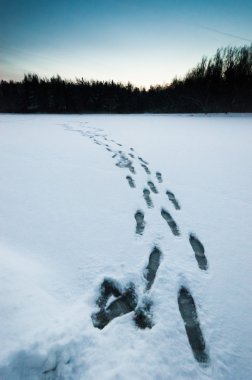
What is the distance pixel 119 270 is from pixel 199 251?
728mm

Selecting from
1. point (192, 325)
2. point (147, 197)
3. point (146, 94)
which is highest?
point (146, 94)

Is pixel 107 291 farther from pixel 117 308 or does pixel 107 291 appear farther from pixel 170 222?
pixel 170 222

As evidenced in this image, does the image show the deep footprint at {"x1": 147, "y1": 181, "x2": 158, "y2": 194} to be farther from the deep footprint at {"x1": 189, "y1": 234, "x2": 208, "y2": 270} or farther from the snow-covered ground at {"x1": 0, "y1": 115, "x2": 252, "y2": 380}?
the deep footprint at {"x1": 189, "y1": 234, "x2": 208, "y2": 270}

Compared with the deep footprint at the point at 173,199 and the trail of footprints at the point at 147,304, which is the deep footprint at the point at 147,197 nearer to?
the deep footprint at the point at 173,199

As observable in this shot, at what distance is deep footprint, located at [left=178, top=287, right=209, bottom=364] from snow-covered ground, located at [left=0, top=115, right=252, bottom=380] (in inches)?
0.5

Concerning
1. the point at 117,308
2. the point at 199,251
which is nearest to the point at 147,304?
the point at 117,308

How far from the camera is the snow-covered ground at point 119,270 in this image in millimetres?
1125

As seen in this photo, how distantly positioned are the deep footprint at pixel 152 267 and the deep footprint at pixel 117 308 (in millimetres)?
130

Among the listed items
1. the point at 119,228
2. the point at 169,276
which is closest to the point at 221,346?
the point at 169,276

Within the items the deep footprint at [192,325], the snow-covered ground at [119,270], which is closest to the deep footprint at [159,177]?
the snow-covered ground at [119,270]

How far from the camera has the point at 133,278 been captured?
164 centimetres

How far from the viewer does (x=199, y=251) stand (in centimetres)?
195

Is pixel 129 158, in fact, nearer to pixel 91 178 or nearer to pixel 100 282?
pixel 91 178

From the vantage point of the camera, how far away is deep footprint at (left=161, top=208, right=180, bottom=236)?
2.21 meters
